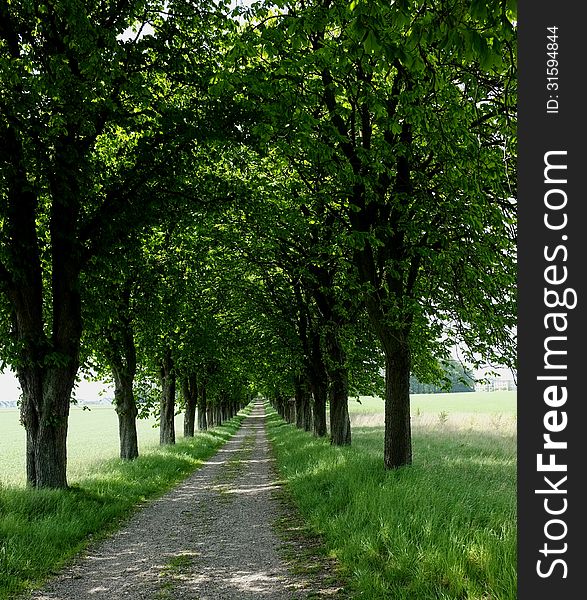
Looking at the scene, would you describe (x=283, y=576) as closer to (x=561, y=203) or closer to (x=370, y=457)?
(x=561, y=203)

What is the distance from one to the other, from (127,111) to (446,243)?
705 cm

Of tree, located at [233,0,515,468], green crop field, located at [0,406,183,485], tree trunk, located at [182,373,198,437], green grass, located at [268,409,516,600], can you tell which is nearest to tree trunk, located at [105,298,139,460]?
green crop field, located at [0,406,183,485]

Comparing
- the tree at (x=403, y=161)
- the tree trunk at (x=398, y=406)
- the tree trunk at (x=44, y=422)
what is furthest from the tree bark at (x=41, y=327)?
the tree trunk at (x=398, y=406)

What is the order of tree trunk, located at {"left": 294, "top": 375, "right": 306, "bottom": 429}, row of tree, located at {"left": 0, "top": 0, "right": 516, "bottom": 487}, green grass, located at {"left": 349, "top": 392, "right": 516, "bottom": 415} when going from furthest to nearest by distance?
green grass, located at {"left": 349, "top": 392, "right": 516, "bottom": 415}
tree trunk, located at {"left": 294, "top": 375, "right": 306, "bottom": 429}
row of tree, located at {"left": 0, "top": 0, "right": 516, "bottom": 487}

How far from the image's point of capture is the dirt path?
6664 mm

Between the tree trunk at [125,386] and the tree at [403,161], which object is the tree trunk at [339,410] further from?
the tree trunk at [125,386]

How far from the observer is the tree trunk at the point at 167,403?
26719 millimetres

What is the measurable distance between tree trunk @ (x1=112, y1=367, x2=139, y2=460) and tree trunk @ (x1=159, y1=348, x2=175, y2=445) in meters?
6.61

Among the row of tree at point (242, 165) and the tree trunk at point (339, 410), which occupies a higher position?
the row of tree at point (242, 165)

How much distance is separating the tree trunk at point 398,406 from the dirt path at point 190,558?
2830 millimetres

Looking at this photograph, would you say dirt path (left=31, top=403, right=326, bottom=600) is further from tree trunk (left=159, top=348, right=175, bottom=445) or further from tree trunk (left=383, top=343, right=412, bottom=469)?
tree trunk (left=159, top=348, right=175, bottom=445)

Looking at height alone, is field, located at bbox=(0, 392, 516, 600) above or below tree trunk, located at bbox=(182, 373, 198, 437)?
above

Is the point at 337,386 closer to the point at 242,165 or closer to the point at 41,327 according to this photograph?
the point at 242,165

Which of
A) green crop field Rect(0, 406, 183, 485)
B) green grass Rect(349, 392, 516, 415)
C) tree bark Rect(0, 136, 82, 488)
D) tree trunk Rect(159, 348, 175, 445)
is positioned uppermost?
tree bark Rect(0, 136, 82, 488)
